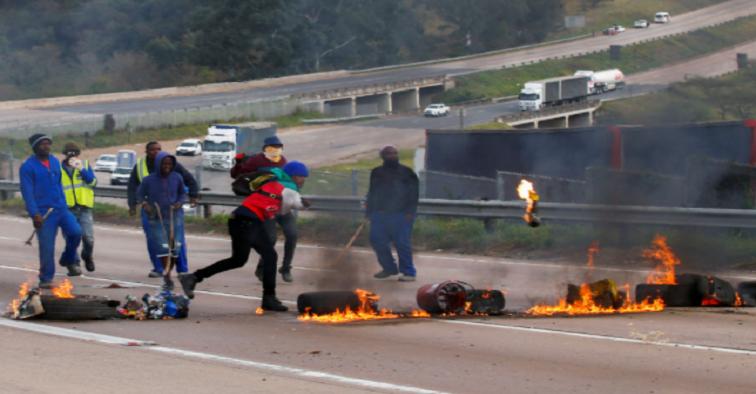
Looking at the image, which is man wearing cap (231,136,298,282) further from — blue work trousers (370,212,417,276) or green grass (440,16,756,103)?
green grass (440,16,756,103)

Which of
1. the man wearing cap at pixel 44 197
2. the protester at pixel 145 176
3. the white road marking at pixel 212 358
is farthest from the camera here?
the protester at pixel 145 176

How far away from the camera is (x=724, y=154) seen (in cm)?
1680

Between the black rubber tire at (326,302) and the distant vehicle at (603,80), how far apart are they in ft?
11.7

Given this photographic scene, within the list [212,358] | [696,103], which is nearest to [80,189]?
[212,358]

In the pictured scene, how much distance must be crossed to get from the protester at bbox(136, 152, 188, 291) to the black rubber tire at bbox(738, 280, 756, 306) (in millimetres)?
6504

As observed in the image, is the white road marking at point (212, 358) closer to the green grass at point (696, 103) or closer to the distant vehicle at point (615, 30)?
the green grass at point (696, 103)

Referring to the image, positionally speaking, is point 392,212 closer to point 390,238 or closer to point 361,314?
point 390,238

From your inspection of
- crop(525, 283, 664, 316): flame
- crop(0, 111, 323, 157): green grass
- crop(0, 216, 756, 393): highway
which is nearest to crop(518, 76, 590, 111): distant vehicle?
crop(525, 283, 664, 316): flame

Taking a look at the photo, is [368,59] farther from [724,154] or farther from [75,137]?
[75,137]

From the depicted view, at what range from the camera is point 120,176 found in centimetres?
4769

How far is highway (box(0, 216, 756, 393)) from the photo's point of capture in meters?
8.43

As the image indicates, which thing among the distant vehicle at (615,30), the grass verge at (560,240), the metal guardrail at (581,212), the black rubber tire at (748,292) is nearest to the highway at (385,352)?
the black rubber tire at (748,292)

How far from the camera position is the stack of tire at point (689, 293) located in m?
12.4

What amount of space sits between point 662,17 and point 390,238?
4.98m
